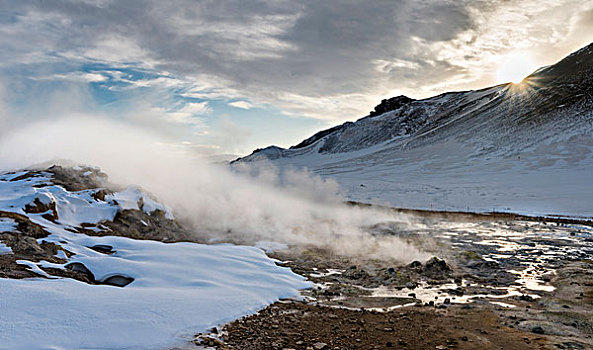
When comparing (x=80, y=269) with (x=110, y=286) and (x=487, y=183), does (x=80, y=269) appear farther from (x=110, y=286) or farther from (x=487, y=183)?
(x=487, y=183)

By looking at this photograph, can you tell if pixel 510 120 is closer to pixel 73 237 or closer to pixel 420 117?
pixel 420 117

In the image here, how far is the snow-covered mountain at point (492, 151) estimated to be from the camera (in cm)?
4053

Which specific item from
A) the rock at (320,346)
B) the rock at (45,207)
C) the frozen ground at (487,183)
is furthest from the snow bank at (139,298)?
the frozen ground at (487,183)

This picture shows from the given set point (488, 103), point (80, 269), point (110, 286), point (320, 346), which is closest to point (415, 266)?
point (320, 346)

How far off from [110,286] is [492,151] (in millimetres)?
77248

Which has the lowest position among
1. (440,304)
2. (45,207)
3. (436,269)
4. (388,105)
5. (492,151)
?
(440,304)

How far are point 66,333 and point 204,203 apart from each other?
17.1 metres

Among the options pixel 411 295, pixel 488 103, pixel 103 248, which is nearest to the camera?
pixel 411 295

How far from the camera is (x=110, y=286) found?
7.51m

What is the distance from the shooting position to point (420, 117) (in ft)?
405

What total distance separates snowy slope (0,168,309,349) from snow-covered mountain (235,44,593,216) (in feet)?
96.9

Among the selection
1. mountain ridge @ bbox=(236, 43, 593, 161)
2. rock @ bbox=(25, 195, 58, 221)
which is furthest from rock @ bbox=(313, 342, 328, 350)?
mountain ridge @ bbox=(236, 43, 593, 161)

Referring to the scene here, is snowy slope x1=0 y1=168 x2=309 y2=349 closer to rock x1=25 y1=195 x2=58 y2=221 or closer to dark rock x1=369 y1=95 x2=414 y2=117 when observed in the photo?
rock x1=25 y1=195 x2=58 y2=221

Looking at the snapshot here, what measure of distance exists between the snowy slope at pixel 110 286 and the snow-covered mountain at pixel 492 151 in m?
29.5
